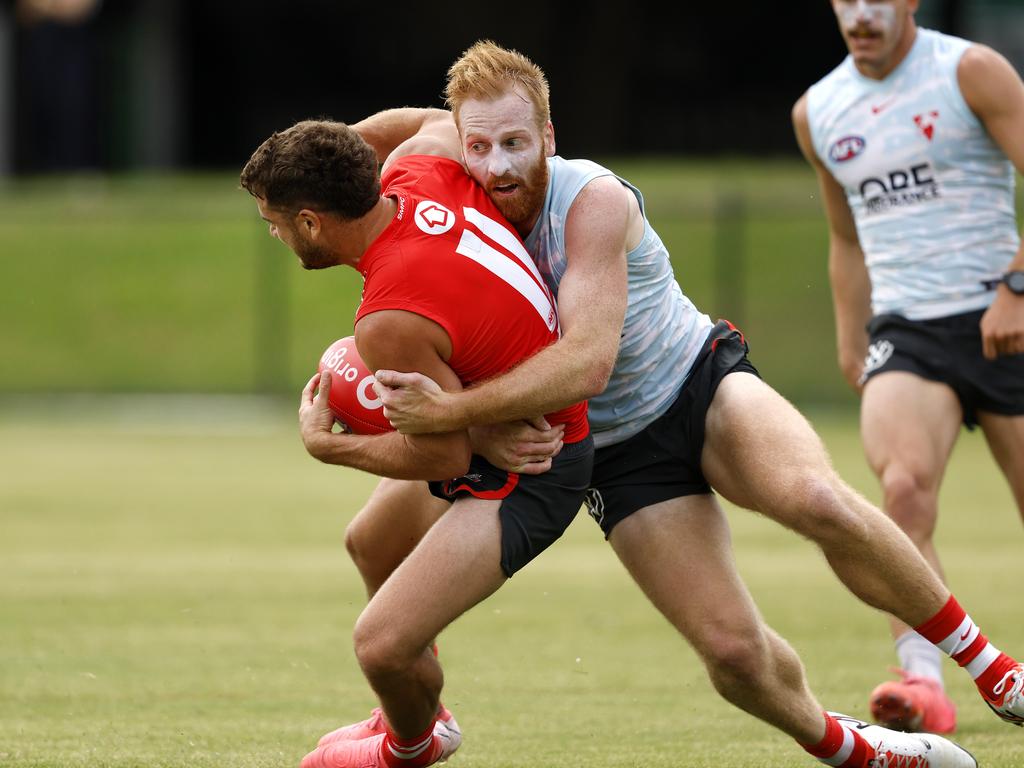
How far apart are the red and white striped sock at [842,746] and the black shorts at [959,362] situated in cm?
196

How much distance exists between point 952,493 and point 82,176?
18055 millimetres

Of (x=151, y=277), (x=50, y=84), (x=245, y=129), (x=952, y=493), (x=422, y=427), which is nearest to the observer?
(x=422, y=427)

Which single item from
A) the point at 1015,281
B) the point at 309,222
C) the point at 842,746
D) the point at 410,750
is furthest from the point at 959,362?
the point at 309,222

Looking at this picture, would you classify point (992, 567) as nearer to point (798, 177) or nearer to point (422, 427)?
point (422, 427)

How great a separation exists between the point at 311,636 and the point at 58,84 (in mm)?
21252

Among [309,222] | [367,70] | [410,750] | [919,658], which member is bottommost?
[367,70]

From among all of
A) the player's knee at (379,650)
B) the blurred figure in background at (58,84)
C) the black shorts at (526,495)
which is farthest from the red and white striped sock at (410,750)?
the blurred figure in background at (58,84)

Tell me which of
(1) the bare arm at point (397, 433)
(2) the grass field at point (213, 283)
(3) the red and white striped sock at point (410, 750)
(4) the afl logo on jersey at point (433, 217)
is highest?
(4) the afl logo on jersey at point (433, 217)

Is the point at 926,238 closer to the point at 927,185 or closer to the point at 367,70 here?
the point at 927,185

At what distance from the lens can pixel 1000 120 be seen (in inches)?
271

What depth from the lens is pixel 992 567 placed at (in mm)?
10477

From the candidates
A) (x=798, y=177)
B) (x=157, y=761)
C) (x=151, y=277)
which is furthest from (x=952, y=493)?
(x=151, y=277)

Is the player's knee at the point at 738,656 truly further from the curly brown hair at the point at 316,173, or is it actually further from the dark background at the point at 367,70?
the dark background at the point at 367,70

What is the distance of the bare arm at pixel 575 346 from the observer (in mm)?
5066
